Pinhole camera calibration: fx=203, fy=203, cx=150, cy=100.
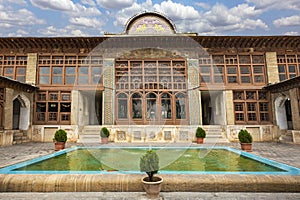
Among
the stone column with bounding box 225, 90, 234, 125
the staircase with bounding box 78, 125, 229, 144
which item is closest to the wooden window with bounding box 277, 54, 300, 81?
the stone column with bounding box 225, 90, 234, 125

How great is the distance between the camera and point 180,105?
1362 cm

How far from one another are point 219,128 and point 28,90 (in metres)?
12.6

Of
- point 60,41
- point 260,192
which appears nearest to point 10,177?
point 260,192

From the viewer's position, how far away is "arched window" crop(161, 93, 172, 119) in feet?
44.5

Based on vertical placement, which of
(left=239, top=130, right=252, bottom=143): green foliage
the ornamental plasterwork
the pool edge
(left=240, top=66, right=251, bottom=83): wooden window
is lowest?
the pool edge

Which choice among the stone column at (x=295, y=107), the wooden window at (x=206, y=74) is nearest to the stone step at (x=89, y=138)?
the wooden window at (x=206, y=74)

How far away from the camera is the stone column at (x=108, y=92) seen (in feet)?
43.7

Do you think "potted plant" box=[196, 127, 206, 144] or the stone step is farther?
the stone step

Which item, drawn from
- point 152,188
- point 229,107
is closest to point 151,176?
point 152,188

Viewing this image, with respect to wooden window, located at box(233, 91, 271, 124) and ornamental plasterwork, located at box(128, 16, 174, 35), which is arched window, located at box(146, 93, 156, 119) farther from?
wooden window, located at box(233, 91, 271, 124)

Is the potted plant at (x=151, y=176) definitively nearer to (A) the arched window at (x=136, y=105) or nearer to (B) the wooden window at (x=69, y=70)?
(A) the arched window at (x=136, y=105)

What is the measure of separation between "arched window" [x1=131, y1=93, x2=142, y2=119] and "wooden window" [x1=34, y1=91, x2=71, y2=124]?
14.0ft

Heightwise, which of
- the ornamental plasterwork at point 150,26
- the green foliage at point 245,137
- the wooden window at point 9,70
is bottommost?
the green foliage at point 245,137

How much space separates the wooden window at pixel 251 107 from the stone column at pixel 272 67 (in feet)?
3.47
